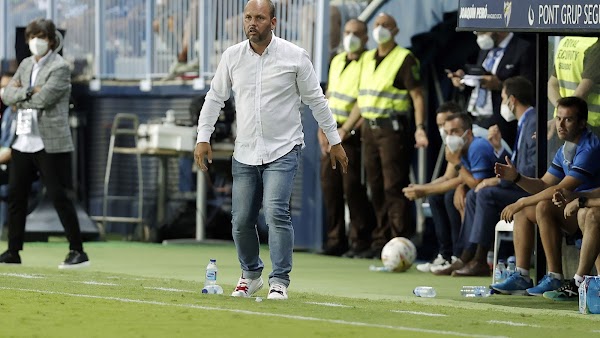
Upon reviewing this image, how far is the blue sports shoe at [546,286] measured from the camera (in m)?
12.6

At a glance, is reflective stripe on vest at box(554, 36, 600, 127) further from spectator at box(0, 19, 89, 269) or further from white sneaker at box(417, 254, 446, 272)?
spectator at box(0, 19, 89, 269)

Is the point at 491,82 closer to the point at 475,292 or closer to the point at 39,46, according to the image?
the point at 475,292

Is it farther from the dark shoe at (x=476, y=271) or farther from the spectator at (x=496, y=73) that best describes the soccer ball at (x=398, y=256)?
the spectator at (x=496, y=73)

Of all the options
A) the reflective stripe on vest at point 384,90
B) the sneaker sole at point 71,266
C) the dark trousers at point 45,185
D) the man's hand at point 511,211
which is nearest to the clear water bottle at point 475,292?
the man's hand at point 511,211

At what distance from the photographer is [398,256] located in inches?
616

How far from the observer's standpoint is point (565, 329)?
9719 mm

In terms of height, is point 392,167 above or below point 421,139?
below

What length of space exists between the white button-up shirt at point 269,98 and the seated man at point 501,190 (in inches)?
150

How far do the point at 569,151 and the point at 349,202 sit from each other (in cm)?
592

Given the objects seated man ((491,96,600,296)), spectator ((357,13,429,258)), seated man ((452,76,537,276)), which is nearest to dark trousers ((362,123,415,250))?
spectator ((357,13,429,258))

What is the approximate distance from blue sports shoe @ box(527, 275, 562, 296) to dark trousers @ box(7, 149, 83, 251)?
5.00 metres

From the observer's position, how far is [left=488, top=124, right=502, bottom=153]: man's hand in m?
15.8

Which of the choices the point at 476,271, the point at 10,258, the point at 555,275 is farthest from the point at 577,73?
the point at 10,258

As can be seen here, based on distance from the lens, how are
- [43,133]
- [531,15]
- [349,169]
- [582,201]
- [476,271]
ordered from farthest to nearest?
[349,169]
[43,133]
[476,271]
[582,201]
[531,15]
